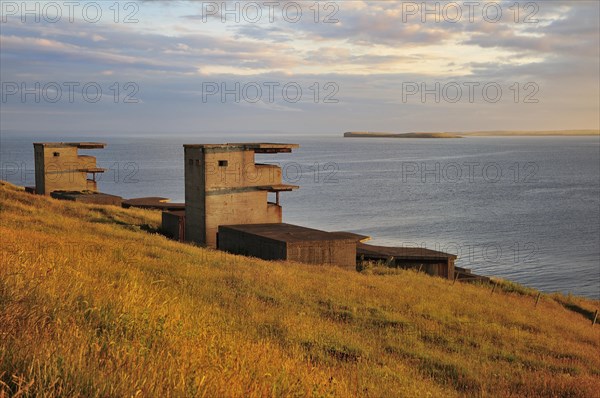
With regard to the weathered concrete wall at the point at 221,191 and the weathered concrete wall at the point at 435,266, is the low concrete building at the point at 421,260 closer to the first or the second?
the weathered concrete wall at the point at 435,266

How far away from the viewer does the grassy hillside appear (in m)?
5.36

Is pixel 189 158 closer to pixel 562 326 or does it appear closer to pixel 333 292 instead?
pixel 333 292

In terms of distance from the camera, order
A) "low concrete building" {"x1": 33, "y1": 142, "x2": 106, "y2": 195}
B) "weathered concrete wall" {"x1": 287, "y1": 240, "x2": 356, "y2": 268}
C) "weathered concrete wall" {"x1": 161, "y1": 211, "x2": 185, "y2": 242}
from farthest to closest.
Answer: "low concrete building" {"x1": 33, "y1": 142, "x2": 106, "y2": 195}, "weathered concrete wall" {"x1": 161, "y1": 211, "x2": 185, "y2": 242}, "weathered concrete wall" {"x1": 287, "y1": 240, "x2": 356, "y2": 268}

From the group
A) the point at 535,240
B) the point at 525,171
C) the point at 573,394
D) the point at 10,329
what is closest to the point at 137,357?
the point at 10,329

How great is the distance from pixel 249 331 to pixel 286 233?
1774 centimetres

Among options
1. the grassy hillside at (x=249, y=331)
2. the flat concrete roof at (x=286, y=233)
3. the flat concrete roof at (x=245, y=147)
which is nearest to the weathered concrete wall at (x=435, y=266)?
the flat concrete roof at (x=286, y=233)

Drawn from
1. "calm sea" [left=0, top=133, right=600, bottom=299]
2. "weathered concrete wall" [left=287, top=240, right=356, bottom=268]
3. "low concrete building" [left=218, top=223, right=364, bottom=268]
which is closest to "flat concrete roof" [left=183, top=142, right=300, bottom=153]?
"low concrete building" [left=218, top=223, right=364, bottom=268]

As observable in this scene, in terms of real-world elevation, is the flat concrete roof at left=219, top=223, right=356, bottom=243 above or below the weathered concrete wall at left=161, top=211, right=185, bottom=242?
above

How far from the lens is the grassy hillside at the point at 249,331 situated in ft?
17.6

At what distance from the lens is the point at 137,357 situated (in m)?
5.79

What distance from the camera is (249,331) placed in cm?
1070

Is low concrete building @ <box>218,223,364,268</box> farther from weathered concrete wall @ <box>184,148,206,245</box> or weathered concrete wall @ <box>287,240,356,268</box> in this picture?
weathered concrete wall @ <box>184,148,206,245</box>

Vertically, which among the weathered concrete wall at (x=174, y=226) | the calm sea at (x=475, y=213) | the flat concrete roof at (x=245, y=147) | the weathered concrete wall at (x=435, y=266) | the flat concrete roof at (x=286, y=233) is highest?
the flat concrete roof at (x=245, y=147)

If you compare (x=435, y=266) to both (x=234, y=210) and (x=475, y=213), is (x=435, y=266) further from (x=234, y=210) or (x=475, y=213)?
(x=475, y=213)
